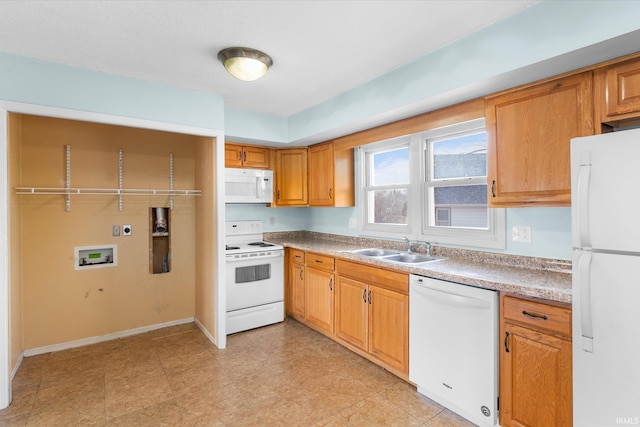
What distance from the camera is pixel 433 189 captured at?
300 cm

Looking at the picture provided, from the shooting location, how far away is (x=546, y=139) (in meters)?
1.89

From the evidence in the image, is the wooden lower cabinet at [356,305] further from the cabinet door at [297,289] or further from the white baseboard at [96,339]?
the white baseboard at [96,339]

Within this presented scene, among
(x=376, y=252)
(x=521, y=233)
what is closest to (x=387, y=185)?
(x=376, y=252)

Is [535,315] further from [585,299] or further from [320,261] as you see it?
[320,261]

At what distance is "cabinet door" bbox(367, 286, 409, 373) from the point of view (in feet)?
7.95

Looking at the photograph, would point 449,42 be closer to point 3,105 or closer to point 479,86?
point 479,86

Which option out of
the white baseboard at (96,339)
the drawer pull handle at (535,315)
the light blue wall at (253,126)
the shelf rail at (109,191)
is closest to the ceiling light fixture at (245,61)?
the light blue wall at (253,126)

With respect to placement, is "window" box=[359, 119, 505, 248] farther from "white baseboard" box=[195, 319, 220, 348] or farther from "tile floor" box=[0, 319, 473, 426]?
"white baseboard" box=[195, 319, 220, 348]

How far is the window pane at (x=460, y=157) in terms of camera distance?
2.64 metres

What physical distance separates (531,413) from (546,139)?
1.58 meters

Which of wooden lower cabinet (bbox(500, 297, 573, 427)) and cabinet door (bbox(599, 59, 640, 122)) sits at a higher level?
cabinet door (bbox(599, 59, 640, 122))

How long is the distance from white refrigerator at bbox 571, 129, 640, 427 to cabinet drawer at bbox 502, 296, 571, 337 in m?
0.13

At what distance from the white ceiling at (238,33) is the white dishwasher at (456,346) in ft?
5.40

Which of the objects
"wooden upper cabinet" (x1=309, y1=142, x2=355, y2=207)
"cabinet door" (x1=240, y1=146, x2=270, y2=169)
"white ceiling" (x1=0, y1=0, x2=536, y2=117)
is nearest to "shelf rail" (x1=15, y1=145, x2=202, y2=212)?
"cabinet door" (x1=240, y1=146, x2=270, y2=169)
